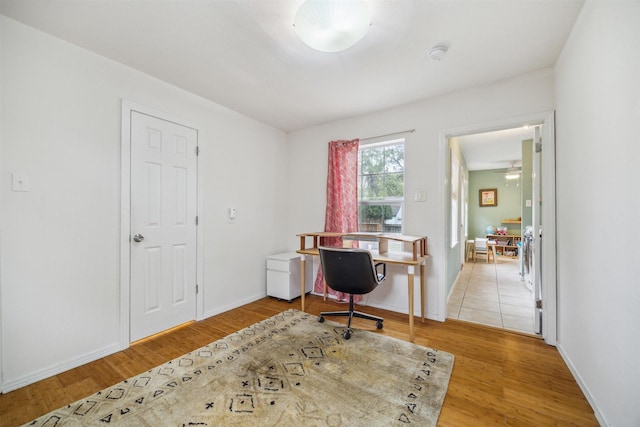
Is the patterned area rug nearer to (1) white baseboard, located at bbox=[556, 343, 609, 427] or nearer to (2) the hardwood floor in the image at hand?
(2) the hardwood floor

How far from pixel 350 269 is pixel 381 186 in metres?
1.39

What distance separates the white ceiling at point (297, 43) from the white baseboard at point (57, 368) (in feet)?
7.76

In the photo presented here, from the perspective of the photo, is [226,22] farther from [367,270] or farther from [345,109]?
[367,270]

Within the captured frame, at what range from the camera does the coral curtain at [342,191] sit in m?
3.35

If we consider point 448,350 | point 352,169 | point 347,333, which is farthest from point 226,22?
Result: point 448,350

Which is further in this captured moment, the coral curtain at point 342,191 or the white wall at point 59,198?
the coral curtain at point 342,191

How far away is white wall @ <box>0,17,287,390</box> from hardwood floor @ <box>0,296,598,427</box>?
257 mm

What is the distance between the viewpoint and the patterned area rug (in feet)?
4.74

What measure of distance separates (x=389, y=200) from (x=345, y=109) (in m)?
1.25

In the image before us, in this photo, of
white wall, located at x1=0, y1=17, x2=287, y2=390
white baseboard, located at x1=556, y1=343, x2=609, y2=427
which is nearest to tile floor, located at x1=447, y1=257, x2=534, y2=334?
white baseboard, located at x1=556, y1=343, x2=609, y2=427

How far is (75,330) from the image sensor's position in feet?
6.43

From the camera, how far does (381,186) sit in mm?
3352

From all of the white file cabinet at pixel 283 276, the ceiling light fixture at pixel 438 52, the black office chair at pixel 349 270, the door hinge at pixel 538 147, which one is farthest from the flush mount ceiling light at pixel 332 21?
the white file cabinet at pixel 283 276

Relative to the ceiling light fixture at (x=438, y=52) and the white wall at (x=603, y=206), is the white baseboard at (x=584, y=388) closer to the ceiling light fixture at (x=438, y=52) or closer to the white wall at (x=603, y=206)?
the white wall at (x=603, y=206)
